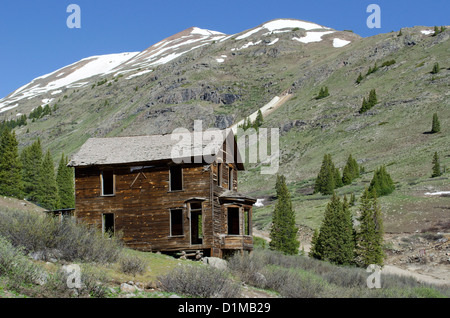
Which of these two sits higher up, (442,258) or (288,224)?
(288,224)

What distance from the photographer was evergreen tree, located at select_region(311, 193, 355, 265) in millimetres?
36062

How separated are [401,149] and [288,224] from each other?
43.8m

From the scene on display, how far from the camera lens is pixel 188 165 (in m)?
26.6

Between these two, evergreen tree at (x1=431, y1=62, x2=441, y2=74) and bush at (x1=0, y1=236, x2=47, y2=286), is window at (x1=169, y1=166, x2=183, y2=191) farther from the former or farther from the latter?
evergreen tree at (x1=431, y1=62, x2=441, y2=74)

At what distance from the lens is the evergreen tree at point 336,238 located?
3606cm

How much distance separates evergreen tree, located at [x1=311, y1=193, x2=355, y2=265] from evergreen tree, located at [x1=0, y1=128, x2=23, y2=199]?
31738mm

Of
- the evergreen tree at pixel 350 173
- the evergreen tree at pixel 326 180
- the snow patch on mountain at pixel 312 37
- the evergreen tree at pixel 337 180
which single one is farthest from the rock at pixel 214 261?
the snow patch on mountain at pixel 312 37

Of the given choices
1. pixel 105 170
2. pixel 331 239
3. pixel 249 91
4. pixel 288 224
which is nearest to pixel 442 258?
pixel 331 239

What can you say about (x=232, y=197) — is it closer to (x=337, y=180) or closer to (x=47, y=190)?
(x=47, y=190)

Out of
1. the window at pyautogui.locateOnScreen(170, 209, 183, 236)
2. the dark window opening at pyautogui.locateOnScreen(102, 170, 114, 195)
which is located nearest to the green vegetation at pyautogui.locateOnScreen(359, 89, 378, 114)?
the window at pyautogui.locateOnScreen(170, 209, 183, 236)

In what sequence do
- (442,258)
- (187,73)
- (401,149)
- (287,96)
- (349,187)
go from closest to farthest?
(442,258), (349,187), (401,149), (287,96), (187,73)

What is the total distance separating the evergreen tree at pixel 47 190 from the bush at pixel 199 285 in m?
44.9

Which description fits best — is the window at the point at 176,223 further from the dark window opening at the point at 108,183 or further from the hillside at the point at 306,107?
the hillside at the point at 306,107

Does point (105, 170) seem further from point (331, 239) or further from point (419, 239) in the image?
point (419, 239)
